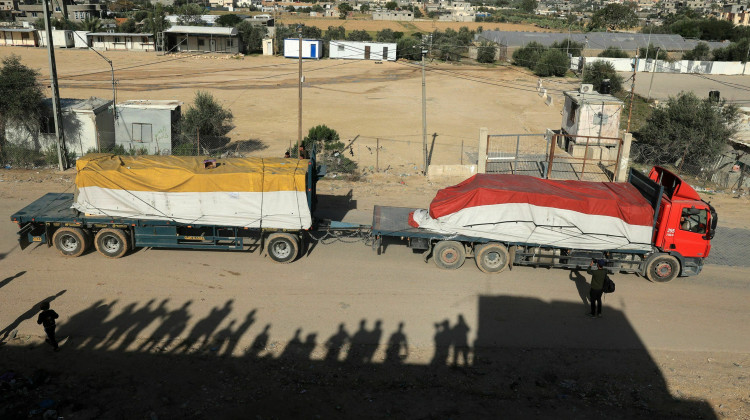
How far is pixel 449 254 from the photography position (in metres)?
14.7

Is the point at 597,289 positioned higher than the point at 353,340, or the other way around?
the point at 597,289

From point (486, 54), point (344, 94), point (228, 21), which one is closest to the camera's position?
point (344, 94)

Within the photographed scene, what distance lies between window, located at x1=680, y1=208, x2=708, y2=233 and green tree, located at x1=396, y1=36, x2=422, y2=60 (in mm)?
57701

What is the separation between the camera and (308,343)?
11.3 m

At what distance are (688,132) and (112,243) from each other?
80.8 ft

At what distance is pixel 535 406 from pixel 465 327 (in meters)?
2.79

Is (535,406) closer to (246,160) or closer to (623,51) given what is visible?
(246,160)

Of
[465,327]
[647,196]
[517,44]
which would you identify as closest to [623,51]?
[517,44]

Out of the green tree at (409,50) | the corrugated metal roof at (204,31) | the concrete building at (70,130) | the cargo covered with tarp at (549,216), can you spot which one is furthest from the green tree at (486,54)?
the cargo covered with tarp at (549,216)

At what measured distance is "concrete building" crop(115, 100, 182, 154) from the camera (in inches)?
997

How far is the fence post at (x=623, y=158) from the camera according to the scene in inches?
872

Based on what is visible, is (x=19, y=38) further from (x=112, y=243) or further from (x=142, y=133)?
(x=112, y=243)

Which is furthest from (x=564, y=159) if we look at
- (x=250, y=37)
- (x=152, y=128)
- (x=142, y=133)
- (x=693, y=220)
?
(x=250, y=37)

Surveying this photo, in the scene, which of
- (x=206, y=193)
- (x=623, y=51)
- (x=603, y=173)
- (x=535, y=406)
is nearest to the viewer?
(x=535, y=406)
